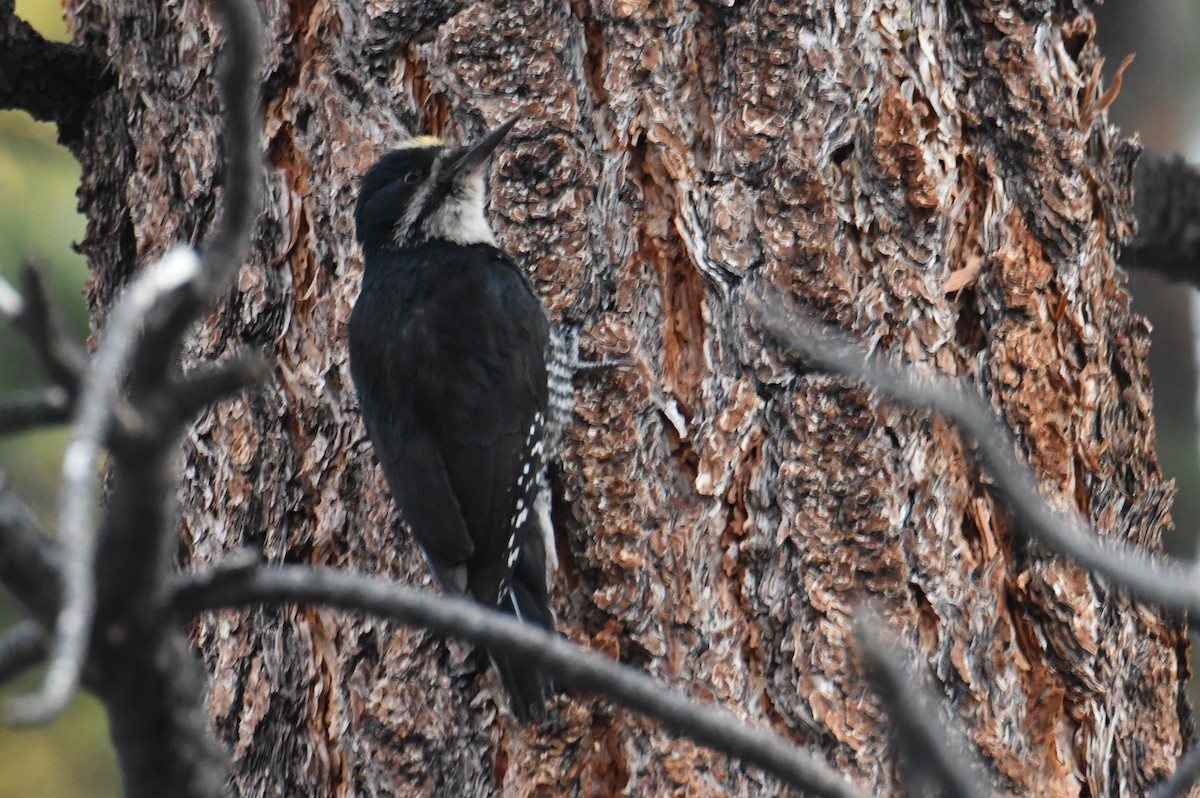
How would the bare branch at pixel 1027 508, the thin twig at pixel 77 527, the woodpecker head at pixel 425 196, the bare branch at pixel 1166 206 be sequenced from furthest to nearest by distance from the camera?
1. the bare branch at pixel 1166 206
2. the woodpecker head at pixel 425 196
3. the bare branch at pixel 1027 508
4. the thin twig at pixel 77 527

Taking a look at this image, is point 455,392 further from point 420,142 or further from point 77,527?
point 77,527

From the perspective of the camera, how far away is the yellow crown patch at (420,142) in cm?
301

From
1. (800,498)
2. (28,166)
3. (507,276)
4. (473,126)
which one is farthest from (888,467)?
(28,166)

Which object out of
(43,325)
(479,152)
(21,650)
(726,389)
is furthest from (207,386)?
(479,152)

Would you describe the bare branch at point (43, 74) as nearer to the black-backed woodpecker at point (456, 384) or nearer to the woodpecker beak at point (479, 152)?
the black-backed woodpecker at point (456, 384)

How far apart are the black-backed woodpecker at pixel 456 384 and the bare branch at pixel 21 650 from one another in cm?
154

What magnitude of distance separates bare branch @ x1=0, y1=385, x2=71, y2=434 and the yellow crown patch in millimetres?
2084

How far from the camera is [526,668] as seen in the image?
2291 millimetres

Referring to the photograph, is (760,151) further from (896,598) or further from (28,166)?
(28,166)

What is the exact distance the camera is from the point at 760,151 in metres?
2.75

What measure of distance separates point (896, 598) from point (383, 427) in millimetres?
1166

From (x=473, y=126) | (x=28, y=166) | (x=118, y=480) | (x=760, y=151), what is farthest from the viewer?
(x=28, y=166)

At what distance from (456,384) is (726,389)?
0.75 meters

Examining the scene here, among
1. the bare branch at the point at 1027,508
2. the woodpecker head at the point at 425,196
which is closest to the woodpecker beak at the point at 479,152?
the woodpecker head at the point at 425,196
